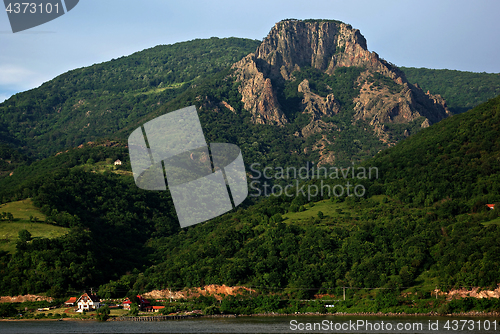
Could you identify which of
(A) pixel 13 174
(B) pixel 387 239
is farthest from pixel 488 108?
(A) pixel 13 174

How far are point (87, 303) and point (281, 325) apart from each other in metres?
22.7

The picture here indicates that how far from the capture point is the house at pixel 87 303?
61.2m

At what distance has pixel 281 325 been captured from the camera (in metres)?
51.8

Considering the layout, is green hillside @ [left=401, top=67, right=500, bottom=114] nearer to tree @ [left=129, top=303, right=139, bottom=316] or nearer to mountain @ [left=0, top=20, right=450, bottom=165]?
mountain @ [left=0, top=20, right=450, bottom=165]

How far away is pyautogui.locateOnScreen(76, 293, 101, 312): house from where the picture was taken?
6125cm

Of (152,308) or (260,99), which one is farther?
(260,99)

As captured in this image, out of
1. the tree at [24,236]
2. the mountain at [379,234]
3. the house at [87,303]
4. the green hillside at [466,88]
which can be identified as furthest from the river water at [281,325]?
the green hillside at [466,88]

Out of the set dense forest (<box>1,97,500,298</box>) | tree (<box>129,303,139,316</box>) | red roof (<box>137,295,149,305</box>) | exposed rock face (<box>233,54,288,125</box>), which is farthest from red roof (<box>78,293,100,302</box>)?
exposed rock face (<box>233,54,288,125</box>)

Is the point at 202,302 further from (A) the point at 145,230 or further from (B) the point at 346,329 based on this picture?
(A) the point at 145,230

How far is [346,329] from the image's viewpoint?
162 ft

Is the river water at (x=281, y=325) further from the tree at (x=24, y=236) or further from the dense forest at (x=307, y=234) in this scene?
the tree at (x=24, y=236)

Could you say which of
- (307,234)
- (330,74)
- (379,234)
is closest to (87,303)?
(307,234)

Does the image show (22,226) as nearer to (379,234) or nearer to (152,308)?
(152,308)

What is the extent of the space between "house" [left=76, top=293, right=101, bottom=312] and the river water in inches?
194
